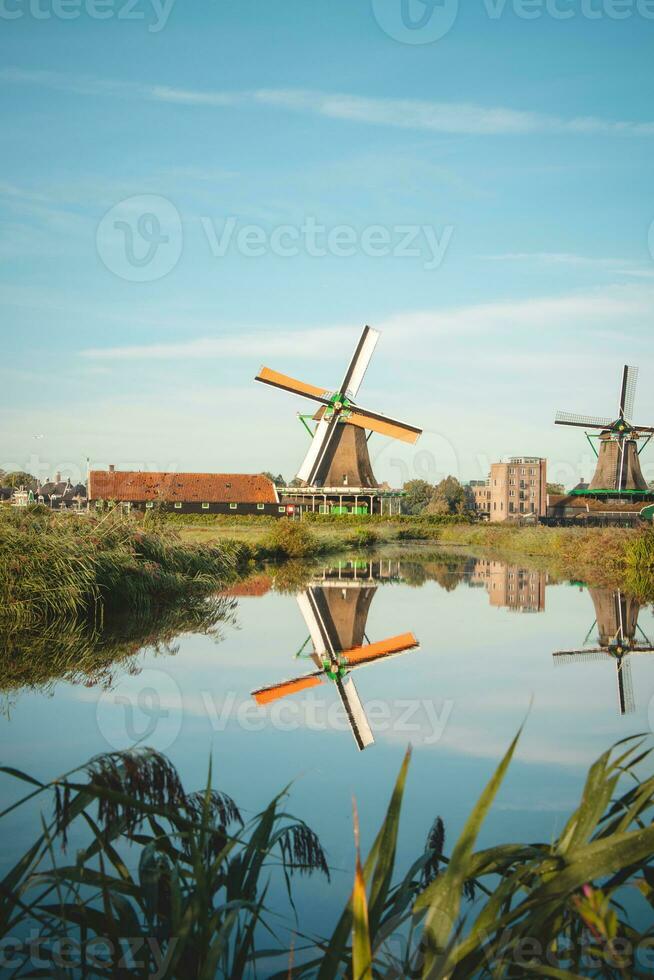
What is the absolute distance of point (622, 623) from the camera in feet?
36.2

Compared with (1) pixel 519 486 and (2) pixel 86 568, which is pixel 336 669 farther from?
(1) pixel 519 486

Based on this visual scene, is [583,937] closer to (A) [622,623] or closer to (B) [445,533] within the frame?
(A) [622,623]

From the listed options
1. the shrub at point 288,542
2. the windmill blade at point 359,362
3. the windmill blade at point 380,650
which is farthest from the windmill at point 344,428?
the windmill blade at point 380,650

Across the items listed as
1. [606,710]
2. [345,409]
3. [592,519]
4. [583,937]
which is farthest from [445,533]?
[583,937]

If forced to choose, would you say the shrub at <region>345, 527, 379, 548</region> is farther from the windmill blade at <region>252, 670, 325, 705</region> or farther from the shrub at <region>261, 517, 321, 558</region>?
the windmill blade at <region>252, 670, 325, 705</region>

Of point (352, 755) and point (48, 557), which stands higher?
point (48, 557)

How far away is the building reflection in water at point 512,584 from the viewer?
13.9 metres

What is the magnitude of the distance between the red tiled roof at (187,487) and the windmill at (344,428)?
5.27 m

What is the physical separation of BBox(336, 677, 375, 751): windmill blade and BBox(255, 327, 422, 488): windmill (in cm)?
3211

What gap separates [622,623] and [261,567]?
13.0 metres
